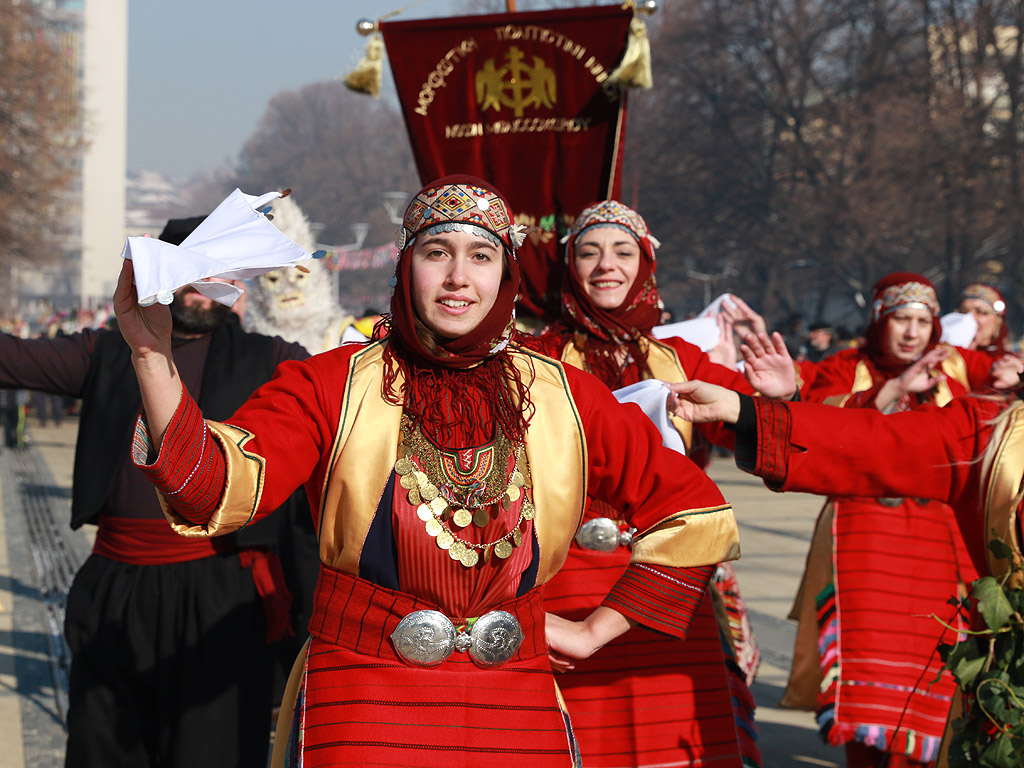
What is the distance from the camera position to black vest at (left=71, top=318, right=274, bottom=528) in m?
3.96

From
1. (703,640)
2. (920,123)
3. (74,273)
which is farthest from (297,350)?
(74,273)

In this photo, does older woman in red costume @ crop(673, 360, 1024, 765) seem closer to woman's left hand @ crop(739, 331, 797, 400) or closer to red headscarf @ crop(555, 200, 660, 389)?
woman's left hand @ crop(739, 331, 797, 400)

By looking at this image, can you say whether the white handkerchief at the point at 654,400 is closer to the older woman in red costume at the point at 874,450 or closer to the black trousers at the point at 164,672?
the older woman in red costume at the point at 874,450

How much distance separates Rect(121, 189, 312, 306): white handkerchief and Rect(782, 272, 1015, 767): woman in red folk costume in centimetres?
297

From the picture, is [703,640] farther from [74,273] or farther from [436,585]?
[74,273]

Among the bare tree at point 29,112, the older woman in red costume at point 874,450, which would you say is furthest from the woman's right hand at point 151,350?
the bare tree at point 29,112

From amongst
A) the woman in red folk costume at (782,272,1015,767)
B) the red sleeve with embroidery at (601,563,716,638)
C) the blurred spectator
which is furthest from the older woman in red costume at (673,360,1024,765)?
the blurred spectator

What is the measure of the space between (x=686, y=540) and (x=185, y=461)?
1.15 metres

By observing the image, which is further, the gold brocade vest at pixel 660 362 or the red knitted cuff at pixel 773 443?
the gold brocade vest at pixel 660 362

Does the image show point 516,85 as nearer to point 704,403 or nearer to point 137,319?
point 704,403

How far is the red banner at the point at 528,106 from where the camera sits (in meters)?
5.97

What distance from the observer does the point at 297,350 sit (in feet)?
14.9

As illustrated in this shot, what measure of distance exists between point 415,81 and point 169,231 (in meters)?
2.46

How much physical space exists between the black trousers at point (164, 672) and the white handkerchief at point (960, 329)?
5090 mm
